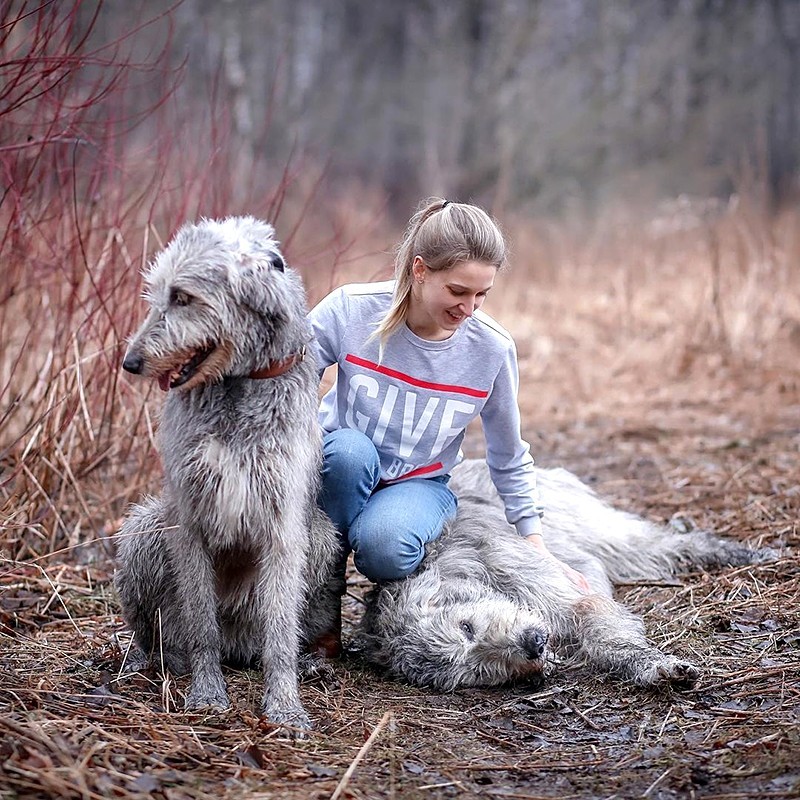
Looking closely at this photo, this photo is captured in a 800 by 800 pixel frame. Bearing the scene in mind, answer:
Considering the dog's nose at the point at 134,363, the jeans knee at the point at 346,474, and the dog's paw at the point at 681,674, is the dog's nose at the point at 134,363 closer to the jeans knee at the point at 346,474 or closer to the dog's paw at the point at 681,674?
the jeans knee at the point at 346,474

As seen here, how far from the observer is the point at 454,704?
373cm

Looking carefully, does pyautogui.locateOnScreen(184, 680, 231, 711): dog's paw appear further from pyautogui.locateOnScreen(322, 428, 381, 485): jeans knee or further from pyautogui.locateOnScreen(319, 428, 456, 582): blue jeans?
pyautogui.locateOnScreen(322, 428, 381, 485): jeans knee

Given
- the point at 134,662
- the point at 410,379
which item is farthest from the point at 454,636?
the point at 134,662

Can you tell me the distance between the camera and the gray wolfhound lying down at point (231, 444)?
326cm

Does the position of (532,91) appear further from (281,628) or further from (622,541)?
(281,628)

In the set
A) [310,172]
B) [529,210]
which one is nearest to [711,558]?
[310,172]

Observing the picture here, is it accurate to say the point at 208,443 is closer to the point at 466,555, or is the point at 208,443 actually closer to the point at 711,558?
the point at 466,555

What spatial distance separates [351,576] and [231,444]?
2.09m

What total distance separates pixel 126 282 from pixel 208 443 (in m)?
1.94

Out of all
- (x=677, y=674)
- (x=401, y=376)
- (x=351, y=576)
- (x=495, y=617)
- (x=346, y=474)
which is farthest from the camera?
(x=351, y=576)

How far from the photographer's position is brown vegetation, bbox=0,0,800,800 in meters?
2.97

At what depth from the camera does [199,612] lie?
354 centimetres

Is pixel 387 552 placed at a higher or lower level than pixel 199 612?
higher

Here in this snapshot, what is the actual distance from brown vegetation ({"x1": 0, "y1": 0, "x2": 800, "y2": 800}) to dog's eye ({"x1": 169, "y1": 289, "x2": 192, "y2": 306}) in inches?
37.6
